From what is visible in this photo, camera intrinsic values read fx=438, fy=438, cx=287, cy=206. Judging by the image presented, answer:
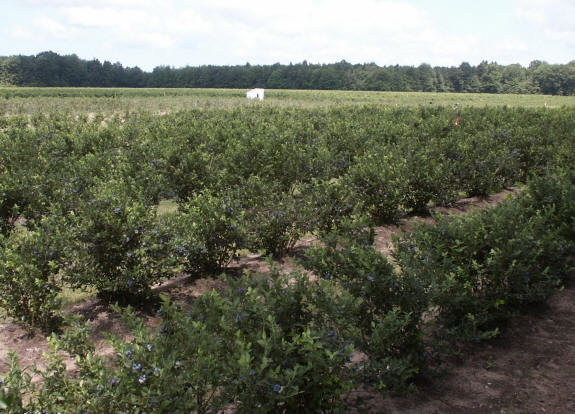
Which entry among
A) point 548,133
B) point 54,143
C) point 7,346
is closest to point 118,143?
point 54,143

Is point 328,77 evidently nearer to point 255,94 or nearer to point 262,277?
point 255,94

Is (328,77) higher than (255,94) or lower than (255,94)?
higher

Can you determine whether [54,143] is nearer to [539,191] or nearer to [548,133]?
[539,191]

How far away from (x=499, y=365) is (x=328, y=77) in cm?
10355

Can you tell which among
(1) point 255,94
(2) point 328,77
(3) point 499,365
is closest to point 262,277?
(3) point 499,365

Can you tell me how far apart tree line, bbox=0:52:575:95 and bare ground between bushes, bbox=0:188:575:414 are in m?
96.1

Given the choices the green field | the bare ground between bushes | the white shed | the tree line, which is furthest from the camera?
the tree line

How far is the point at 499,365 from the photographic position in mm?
3875

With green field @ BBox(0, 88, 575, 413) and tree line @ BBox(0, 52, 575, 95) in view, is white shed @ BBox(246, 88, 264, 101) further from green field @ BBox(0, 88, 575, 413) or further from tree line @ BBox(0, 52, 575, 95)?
tree line @ BBox(0, 52, 575, 95)

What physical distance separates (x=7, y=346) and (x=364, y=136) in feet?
33.1

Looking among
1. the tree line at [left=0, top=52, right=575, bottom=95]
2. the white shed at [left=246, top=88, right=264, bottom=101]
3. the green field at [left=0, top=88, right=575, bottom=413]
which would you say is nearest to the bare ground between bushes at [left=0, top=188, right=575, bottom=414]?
the green field at [left=0, top=88, right=575, bottom=413]

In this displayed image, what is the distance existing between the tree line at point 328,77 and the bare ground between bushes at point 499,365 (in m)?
96.1

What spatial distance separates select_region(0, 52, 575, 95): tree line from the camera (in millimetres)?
94375

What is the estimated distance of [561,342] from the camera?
4223 mm
